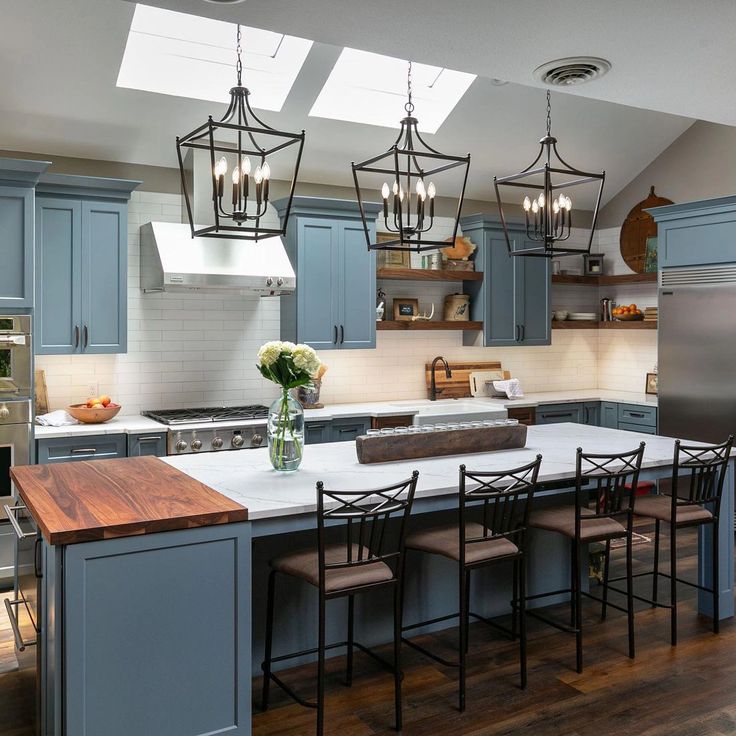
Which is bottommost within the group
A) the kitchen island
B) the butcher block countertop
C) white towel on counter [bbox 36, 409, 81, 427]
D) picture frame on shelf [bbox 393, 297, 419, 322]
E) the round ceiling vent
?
the kitchen island

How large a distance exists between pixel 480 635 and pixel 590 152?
15.5ft

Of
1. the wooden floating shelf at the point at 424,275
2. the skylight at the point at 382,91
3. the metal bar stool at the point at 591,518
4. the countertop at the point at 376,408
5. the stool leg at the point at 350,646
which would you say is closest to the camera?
the stool leg at the point at 350,646

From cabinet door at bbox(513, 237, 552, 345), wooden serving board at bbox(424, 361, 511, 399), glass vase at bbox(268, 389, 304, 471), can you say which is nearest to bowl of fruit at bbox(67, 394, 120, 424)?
glass vase at bbox(268, 389, 304, 471)

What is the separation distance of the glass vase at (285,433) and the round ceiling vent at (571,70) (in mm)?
1803

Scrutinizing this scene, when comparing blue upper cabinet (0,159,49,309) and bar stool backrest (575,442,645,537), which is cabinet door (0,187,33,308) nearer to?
blue upper cabinet (0,159,49,309)

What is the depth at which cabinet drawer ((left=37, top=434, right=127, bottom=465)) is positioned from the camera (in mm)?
4957

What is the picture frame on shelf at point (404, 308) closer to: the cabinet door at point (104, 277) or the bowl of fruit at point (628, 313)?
the bowl of fruit at point (628, 313)

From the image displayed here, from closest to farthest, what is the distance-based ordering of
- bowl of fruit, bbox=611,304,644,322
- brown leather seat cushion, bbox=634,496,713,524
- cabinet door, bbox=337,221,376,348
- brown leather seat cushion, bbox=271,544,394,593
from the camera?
brown leather seat cushion, bbox=271,544,394,593 → brown leather seat cushion, bbox=634,496,713,524 → cabinet door, bbox=337,221,376,348 → bowl of fruit, bbox=611,304,644,322

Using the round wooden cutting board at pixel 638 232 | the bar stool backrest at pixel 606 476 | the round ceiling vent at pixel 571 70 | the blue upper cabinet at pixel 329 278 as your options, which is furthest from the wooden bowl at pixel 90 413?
the round wooden cutting board at pixel 638 232

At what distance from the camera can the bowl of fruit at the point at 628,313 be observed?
24.6ft

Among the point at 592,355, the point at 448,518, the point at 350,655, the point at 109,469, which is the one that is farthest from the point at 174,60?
the point at 592,355

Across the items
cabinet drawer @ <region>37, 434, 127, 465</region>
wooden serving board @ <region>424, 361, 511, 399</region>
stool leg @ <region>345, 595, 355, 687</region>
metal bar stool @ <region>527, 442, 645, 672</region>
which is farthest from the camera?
wooden serving board @ <region>424, 361, 511, 399</region>

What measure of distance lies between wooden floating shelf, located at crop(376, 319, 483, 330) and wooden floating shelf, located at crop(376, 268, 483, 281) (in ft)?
1.24

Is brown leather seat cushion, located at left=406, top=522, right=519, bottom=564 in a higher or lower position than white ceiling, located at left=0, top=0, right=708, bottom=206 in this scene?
lower
